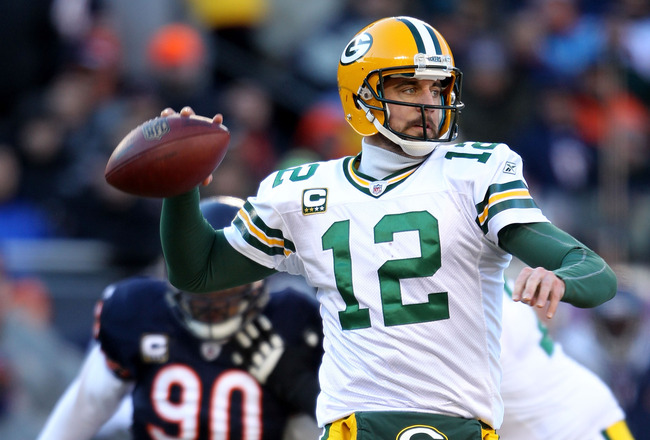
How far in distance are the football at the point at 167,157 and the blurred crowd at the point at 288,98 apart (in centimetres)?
405

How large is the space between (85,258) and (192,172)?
180 inches

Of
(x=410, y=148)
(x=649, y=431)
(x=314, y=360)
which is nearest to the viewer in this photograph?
(x=410, y=148)

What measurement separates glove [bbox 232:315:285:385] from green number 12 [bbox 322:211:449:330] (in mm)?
1043

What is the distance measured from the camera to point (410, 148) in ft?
11.0

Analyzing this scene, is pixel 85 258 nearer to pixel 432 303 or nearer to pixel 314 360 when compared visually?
pixel 314 360

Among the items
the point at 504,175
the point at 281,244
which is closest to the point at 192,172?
the point at 281,244

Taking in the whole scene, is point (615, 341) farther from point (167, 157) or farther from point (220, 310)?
point (167, 157)

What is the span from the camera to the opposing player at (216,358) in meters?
4.24

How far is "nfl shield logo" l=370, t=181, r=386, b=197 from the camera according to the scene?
10.9 ft

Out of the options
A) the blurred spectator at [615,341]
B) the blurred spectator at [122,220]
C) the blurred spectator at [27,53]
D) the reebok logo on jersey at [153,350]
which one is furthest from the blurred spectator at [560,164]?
the reebok logo on jersey at [153,350]

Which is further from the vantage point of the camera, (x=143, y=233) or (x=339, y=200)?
(x=143, y=233)

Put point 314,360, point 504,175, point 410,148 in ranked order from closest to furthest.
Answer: point 504,175 → point 410,148 → point 314,360

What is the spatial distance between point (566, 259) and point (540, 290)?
26 cm

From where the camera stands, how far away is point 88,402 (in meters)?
4.46
